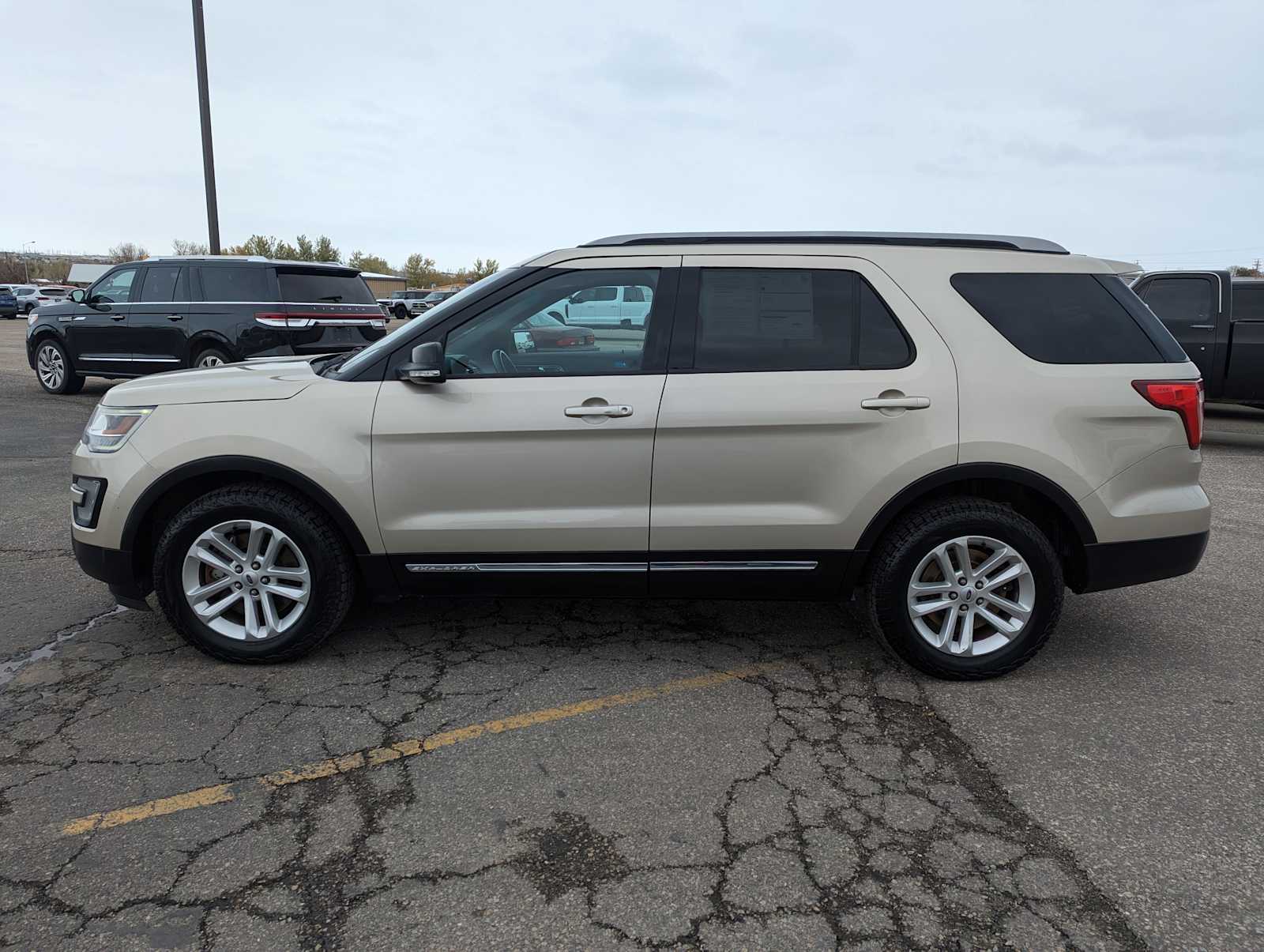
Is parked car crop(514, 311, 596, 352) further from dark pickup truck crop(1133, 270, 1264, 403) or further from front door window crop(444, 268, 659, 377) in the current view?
dark pickup truck crop(1133, 270, 1264, 403)

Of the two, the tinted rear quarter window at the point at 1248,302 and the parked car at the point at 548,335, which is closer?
the parked car at the point at 548,335

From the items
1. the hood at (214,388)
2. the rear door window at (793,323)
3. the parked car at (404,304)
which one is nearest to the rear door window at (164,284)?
the hood at (214,388)

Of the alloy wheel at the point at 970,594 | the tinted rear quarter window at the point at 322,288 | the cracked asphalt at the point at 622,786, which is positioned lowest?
the cracked asphalt at the point at 622,786

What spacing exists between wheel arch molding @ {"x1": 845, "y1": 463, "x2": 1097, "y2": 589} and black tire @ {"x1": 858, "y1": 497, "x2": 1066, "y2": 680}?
0.07 metres

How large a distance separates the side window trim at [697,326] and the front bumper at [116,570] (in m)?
2.44

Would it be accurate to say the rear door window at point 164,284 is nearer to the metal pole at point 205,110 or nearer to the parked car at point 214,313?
the parked car at point 214,313

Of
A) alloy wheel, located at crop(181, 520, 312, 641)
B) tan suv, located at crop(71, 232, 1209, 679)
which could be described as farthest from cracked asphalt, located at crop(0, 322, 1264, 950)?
tan suv, located at crop(71, 232, 1209, 679)

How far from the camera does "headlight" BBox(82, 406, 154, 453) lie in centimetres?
376

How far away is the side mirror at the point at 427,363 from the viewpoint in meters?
3.51

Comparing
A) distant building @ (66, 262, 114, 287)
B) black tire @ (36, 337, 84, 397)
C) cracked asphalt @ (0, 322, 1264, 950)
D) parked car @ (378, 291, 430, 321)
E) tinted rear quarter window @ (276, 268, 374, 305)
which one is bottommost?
cracked asphalt @ (0, 322, 1264, 950)

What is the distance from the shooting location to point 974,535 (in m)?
3.63

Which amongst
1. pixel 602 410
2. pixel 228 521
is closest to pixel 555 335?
pixel 602 410

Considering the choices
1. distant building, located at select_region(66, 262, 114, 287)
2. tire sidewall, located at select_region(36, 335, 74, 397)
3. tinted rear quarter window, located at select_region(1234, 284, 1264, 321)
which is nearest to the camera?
→ tinted rear quarter window, located at select_region(1234, 284, 1264, 321)

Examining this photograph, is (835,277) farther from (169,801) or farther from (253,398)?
(169,801)
